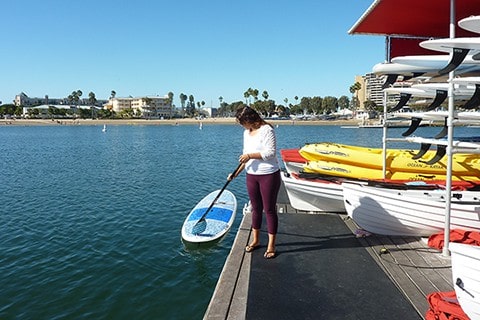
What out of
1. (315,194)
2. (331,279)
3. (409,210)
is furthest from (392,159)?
→ (331,279)

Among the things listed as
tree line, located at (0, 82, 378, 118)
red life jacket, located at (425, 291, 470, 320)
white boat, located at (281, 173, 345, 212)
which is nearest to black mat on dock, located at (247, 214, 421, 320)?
red life jacket, located at (425, 291, 470, 320)

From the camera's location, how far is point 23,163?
26422 mm

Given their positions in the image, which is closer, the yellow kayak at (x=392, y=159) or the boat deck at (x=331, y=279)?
the boat deck at (x=331, y=279)

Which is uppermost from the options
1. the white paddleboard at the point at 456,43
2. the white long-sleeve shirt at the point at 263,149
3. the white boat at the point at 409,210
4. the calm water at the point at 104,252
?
the white paddleboard at the point at 456,43

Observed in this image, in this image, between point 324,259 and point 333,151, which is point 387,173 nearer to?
point 333,151

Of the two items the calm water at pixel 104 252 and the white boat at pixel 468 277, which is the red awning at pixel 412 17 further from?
the calm water at pixel 104 252

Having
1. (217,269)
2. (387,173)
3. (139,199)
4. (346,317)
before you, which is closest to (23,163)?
(139,199)

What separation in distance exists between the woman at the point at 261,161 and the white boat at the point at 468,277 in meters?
2.40

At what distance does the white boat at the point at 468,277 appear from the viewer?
9.19 ft

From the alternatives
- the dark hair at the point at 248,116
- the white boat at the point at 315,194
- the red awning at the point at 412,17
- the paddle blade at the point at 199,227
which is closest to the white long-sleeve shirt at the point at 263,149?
the dark hair at the point at 248,116

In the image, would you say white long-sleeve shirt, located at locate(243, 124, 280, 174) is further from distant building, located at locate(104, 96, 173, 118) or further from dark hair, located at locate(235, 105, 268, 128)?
distant building, located at locate(104, 96, 173, 118)

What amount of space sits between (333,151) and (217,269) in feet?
14.1

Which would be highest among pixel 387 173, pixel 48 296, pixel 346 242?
pixel 387 173

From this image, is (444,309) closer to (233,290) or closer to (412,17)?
(233,290)
